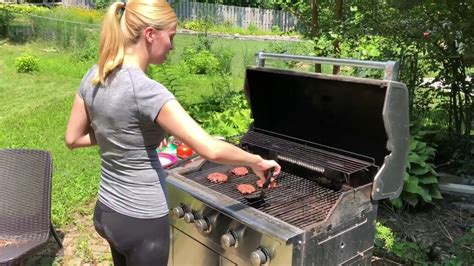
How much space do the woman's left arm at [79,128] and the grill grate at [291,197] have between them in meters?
0.74

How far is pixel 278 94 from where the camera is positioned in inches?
116

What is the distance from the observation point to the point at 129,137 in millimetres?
1871

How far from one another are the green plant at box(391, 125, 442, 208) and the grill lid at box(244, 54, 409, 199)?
178cm

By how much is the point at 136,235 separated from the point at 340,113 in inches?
51.4

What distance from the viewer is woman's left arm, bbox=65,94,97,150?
80.8 inches

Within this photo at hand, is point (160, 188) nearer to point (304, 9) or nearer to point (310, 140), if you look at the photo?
point (310, 140)

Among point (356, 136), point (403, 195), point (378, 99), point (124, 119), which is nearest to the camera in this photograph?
point (124, 119)

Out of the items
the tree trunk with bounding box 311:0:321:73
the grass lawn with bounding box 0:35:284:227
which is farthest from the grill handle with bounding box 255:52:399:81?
the tree trunk with bounding box 311:0:321:73

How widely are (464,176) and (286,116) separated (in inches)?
121

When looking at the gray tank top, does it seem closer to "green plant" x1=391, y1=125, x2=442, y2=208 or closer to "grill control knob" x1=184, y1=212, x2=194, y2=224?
"grill control knob" x1=184, y1=212, x2=194, y2=224

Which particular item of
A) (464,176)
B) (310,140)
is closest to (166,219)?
(310,140)

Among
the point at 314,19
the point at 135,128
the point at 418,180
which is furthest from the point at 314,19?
the point at 135,128

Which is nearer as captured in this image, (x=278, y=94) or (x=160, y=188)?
(x=160, y=188)

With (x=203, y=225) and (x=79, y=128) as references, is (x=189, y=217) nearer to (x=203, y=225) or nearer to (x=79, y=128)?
(x=203, y=225)
